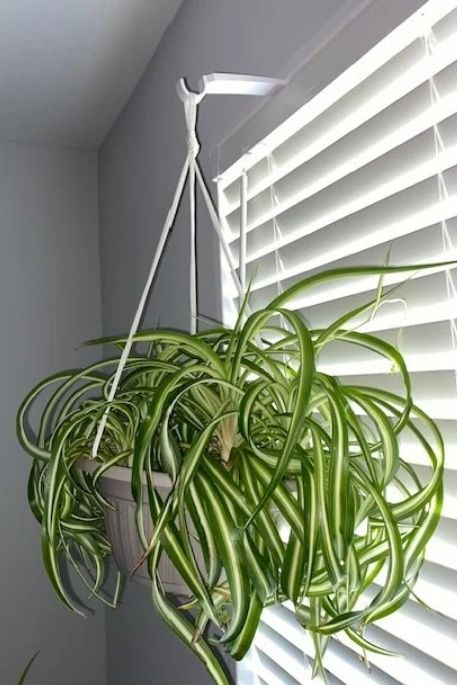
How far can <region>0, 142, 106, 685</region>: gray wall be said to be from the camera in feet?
6.26

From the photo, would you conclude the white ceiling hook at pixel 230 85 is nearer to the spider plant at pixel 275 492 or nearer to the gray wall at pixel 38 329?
the spider plant at pixel 275 492

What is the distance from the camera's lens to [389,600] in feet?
1.90

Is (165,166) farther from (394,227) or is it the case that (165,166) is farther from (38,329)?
(394,227)

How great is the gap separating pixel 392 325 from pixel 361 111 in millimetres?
257

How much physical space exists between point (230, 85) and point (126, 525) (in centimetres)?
53

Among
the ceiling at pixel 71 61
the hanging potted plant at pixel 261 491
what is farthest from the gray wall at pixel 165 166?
the hanging potted plant at pixel 261 491

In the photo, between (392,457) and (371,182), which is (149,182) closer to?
(371,182)

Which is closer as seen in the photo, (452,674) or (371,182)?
(452,674)

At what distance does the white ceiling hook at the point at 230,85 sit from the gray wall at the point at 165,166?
0.19 feet

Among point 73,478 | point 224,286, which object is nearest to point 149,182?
point 224,286

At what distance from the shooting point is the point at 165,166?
151 cm

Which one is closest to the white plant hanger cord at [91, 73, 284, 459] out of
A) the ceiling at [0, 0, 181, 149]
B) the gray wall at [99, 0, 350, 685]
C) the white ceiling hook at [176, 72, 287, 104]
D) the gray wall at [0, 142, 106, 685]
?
the white ceiling hook at [176, 72, 287, 104]

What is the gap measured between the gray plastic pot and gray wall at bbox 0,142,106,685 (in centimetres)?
128

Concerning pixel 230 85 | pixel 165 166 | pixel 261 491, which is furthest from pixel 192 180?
pixel 165 166
